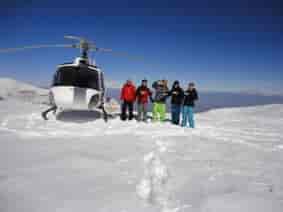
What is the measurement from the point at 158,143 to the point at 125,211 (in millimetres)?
2922

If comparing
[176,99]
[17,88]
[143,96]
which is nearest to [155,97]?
[143,96]

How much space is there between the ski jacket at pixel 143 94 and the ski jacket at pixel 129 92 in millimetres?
206

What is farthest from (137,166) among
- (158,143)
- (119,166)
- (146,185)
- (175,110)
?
(175,110)

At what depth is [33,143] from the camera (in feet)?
14.2

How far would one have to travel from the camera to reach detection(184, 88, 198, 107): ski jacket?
830cm

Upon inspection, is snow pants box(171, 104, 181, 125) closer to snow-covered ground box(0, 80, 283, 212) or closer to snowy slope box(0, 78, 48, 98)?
snow-covered ground box(0, 80, 283, 212)

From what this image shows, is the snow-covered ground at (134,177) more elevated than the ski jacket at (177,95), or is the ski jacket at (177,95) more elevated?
the ski jacket at (177,95)

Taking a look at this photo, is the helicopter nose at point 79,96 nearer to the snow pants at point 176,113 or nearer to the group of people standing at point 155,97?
the group of people standing at point 155,97

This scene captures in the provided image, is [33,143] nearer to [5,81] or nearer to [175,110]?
[175,110]

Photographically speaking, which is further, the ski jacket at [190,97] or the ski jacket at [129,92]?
the ski jacket at [129,92]

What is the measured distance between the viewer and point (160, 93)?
895 centimetres

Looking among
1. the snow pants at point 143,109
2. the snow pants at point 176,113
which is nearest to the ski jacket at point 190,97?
the snow pants at point 176,113

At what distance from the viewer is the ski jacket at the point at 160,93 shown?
8.95 m

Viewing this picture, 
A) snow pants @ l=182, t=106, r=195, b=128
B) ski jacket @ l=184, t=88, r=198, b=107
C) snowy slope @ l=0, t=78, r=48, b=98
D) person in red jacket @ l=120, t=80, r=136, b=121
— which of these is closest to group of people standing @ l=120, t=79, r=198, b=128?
person in red jacket @ l=120, t=80, r=136, b=121
